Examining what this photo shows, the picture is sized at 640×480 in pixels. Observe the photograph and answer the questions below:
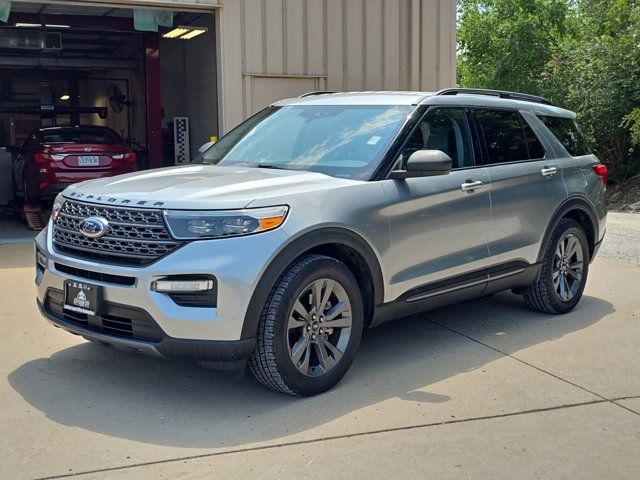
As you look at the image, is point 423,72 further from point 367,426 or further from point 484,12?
point 484,12

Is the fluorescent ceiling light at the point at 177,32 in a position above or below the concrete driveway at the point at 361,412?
above

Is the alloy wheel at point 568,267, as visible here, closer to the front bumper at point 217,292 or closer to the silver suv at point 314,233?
the silver suv at point 314,233

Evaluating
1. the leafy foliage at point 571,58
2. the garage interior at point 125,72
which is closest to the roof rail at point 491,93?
the garage interior at point 125,72

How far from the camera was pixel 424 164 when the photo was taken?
4863 mm

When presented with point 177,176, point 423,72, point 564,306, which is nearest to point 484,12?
point 423,72

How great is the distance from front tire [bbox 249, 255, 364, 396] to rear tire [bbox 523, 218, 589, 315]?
2.28 meters

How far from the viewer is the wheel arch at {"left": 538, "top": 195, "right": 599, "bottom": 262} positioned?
6.23 meters

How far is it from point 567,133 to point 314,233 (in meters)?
3.43

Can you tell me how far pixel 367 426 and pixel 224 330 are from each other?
3.04 feet

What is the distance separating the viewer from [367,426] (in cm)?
414

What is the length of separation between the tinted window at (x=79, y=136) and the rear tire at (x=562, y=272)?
8.27 m

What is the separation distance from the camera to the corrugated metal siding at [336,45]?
11391mm

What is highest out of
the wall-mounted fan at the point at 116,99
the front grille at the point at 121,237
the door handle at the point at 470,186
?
the wall-mounted fan at the point at 116,99

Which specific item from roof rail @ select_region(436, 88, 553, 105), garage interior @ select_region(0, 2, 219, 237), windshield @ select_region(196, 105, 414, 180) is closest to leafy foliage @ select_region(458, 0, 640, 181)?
garage interior @ select_region(0, 2, 219, 237)
